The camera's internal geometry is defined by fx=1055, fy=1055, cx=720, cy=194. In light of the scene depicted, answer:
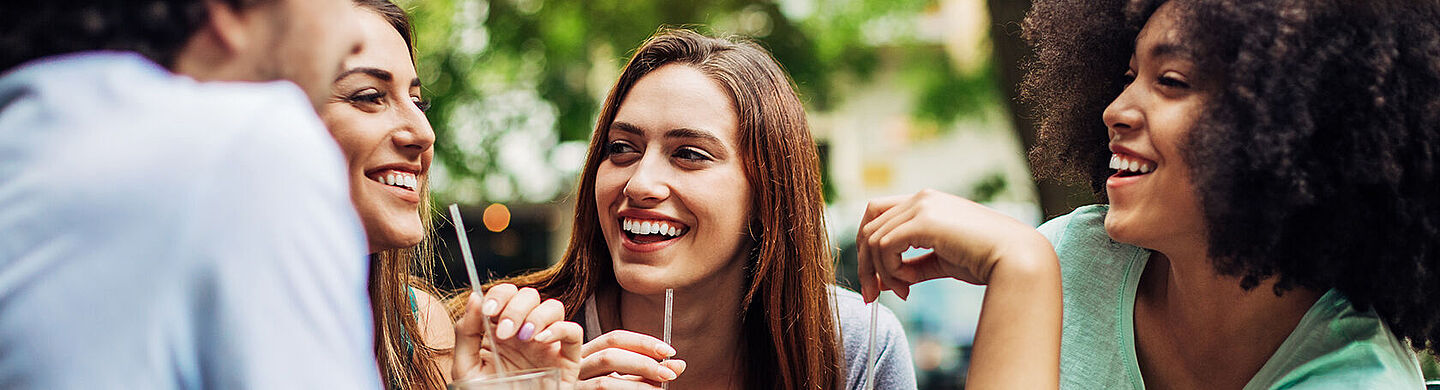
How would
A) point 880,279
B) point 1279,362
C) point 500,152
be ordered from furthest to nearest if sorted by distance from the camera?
1. point 500,152
2. point 880,279
3. point 1279,362

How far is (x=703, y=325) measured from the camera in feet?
9.53

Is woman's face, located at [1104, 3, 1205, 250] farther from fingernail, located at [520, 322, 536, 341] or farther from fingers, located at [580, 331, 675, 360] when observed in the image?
fingernail, located at [520, 322, 536, 341]

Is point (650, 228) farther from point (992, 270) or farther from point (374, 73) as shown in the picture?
point (992, 270)

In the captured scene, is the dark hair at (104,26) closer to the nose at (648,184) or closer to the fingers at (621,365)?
the fingers at (621,365)

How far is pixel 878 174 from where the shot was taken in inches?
535

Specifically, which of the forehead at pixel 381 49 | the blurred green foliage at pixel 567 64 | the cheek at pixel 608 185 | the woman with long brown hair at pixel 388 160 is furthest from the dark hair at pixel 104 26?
the blurred green foliage at pixel 567 64

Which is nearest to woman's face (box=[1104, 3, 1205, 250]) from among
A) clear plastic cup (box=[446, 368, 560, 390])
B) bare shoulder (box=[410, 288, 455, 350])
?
Answer: clear plastic cup (box=[446, 368, 560, 390])

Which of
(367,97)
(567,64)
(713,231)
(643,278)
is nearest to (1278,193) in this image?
(713,231)

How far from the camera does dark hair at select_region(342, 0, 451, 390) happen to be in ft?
8.39

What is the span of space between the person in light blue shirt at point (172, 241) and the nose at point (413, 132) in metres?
1.42

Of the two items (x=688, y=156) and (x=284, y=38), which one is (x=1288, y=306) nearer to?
(x=688, y=156)

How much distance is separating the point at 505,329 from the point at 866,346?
1.43 meters

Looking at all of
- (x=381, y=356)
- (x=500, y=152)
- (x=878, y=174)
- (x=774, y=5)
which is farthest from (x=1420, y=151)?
(x=878, y=174)

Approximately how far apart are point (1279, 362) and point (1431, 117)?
19.7 inches
